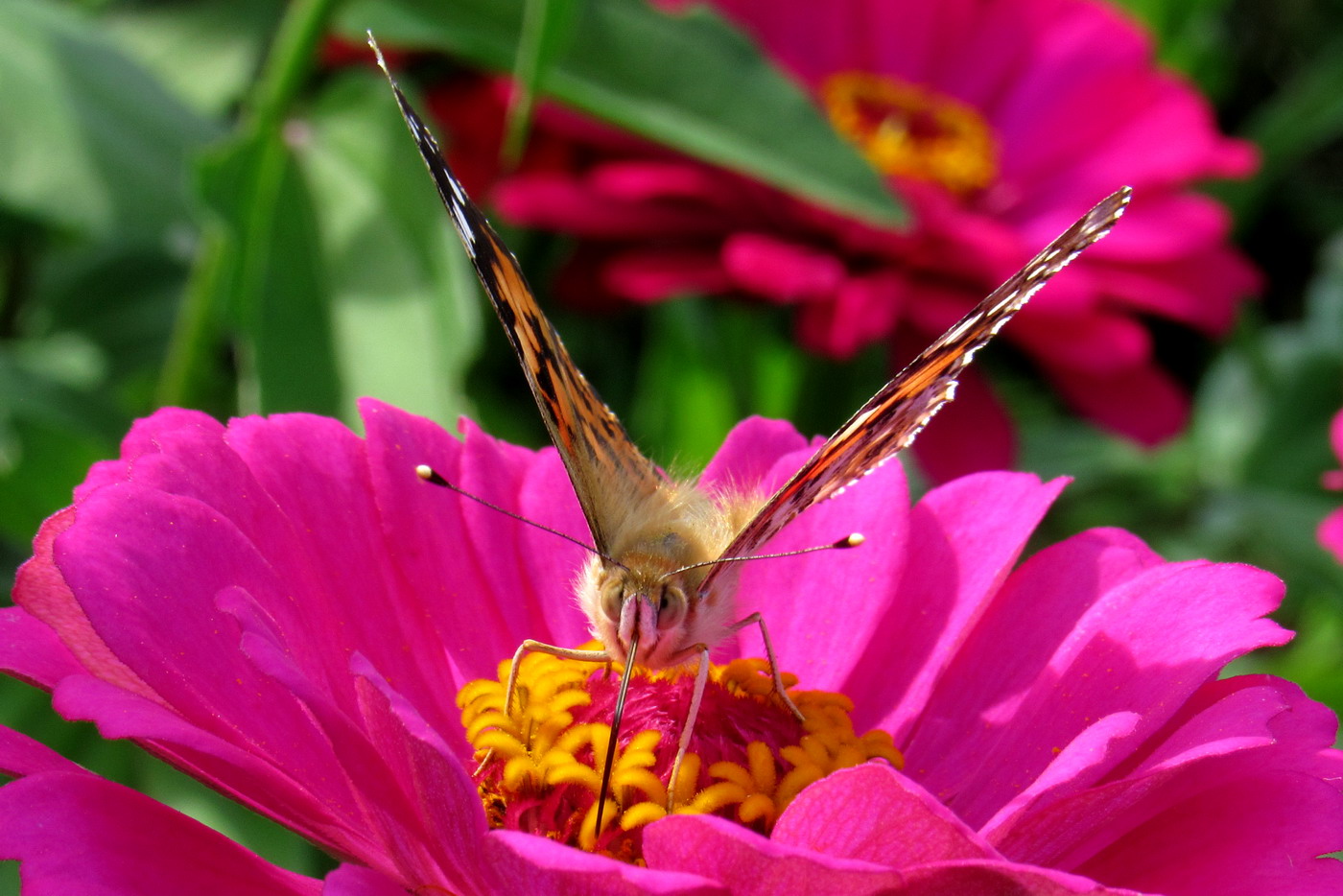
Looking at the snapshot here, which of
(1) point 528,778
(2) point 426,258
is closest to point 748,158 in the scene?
(2) point 426,258

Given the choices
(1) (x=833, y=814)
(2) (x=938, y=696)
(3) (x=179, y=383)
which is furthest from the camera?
(3) (x=179, y=383)

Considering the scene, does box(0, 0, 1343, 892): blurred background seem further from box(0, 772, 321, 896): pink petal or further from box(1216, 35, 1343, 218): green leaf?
box(0, 772, 321, 896): pink petal

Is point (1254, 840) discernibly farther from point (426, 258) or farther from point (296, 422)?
point (426, 258)

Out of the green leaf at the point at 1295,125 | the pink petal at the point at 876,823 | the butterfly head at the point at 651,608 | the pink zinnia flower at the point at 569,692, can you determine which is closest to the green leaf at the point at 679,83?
the pink zinnia flower at the point at 569,692

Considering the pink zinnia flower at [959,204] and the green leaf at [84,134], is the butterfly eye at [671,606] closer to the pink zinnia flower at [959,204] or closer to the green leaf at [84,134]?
the pink zinnia flower at [959,204]

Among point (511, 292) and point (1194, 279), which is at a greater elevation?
point (1194, 279)

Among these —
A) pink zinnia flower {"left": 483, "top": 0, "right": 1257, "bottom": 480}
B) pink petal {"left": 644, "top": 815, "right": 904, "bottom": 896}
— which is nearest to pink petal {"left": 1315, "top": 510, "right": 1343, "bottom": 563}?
pink zinnia flower {"left": 483, "top": 0, "right": 1257, "bottom": 480}

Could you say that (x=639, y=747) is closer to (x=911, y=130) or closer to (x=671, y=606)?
(x=671, y=606)
